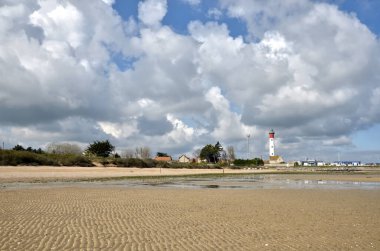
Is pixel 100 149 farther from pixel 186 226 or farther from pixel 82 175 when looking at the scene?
pixel 186 226

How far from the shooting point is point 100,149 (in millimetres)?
125500

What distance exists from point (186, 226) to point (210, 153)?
508 feet

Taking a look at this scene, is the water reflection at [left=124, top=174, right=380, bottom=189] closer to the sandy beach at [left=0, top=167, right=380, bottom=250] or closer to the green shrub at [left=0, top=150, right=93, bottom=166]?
the sandy beach at [left=0, top=167, right=380, bottom=250]

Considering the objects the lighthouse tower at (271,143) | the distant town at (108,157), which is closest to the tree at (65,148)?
the distant town at (108,157)

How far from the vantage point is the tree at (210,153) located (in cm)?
16751

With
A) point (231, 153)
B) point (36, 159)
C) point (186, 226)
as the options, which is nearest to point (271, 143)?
point (231, 153)

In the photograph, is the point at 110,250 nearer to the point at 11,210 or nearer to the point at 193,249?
the point at 193,249

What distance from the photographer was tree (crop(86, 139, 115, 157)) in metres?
125

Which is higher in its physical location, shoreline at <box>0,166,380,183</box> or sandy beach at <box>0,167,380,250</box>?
shoreline at <box>0,166,380,183</box>

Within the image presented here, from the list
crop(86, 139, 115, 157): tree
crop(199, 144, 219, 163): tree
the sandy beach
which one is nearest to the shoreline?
the sandy beach

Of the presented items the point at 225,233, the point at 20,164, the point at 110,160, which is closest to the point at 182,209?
the point at 225,233

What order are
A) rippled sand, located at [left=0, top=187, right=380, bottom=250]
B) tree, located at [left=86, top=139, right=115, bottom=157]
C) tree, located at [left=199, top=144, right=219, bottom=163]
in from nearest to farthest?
rippled sand, located at [left=0, top=187, right=380, bottom=250] → tree, located at [left=86, top=139, right=115, bottom=157] → tree, located at [left=199, top=144, right=219, bottom=163]

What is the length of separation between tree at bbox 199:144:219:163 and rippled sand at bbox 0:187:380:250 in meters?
147

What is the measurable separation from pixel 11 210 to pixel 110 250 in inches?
361
